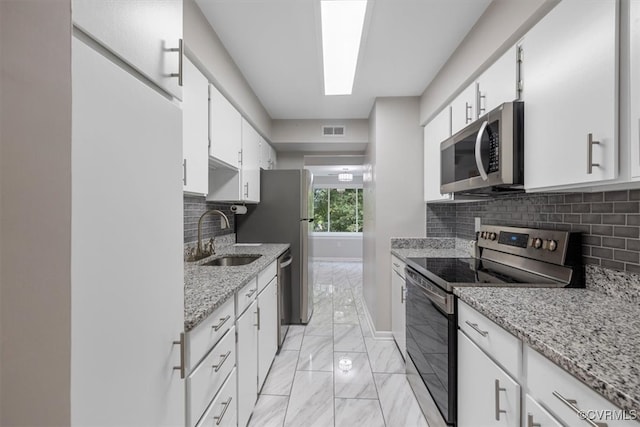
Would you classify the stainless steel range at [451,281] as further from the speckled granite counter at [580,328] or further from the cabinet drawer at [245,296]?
the cabinet drawer at [245,296]

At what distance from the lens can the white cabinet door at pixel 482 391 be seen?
3.29ft

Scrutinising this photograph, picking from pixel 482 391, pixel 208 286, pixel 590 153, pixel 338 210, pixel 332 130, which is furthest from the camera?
pixel 338 210

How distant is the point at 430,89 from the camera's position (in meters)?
2.63

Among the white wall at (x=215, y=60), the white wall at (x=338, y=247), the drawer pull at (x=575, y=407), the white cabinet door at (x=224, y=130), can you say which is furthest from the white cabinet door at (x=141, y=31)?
the white wall at (x=338, y=247)

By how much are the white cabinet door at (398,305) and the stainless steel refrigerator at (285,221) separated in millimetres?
966

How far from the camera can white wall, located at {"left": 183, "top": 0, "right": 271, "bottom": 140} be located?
159 cm

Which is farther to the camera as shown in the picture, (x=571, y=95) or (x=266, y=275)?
(x=266, y=275)

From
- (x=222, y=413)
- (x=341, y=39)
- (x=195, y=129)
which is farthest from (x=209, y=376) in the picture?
(x=341, y=39)

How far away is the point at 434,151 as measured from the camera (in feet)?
8.59

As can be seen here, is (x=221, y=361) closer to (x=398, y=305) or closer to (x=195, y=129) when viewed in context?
(x=195, y=129)
